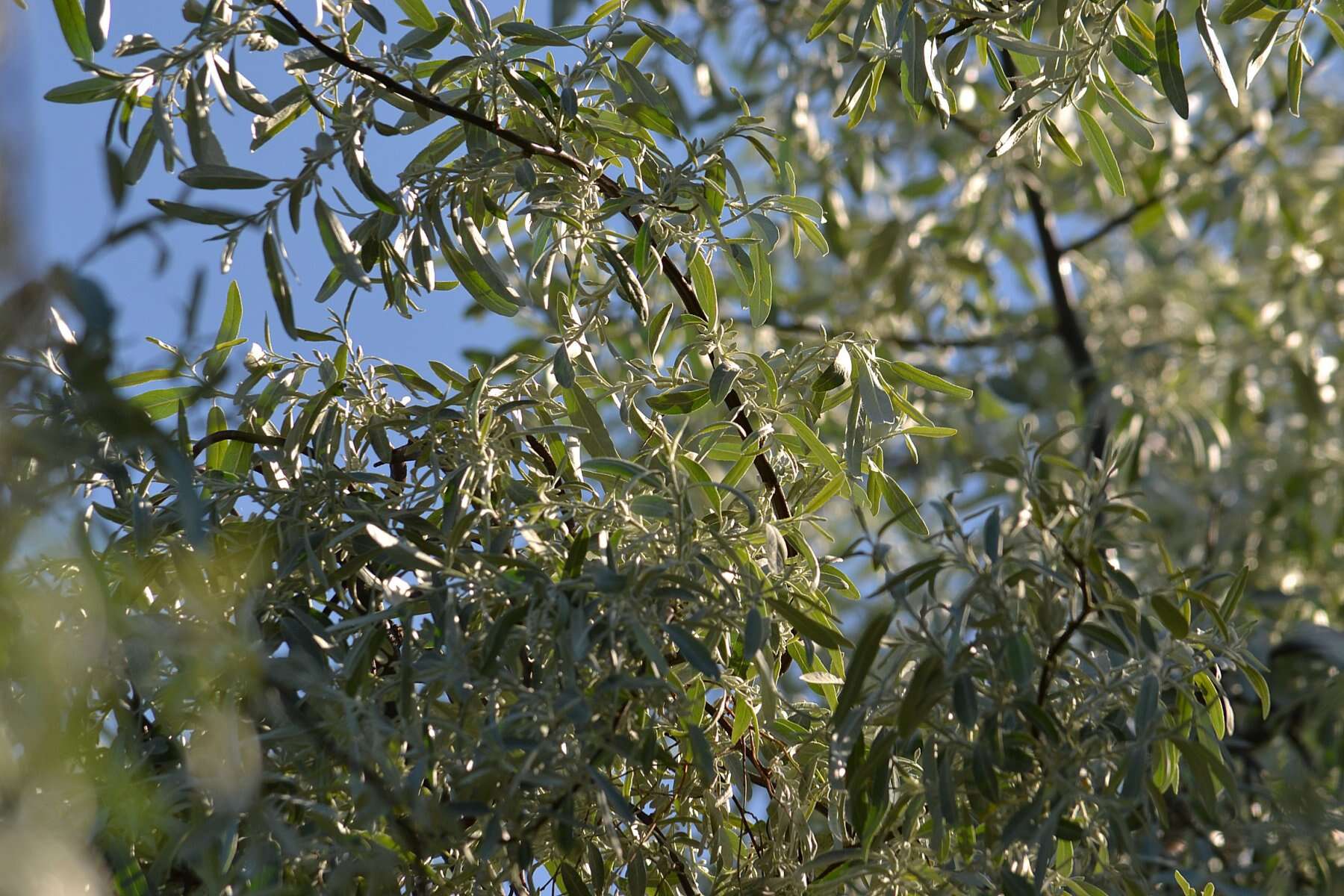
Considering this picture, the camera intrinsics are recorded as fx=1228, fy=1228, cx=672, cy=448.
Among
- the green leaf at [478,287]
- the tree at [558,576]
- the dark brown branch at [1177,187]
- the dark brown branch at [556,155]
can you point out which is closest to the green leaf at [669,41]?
the tree at [558,576]

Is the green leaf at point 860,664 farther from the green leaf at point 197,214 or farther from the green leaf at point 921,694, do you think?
the green leaf at point 197,214

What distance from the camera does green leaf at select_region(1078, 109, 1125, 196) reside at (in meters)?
1.02

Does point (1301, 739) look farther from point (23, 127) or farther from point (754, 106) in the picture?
point (23, 127)

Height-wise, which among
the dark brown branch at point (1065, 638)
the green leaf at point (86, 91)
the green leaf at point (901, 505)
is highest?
the green leaf at point (86, 91)

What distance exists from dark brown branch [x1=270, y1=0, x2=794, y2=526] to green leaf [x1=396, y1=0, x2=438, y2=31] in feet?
0.20

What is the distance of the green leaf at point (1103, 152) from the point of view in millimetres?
1016

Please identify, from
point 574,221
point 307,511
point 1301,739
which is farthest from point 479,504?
point 1301,739

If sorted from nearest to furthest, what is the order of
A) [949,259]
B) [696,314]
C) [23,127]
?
1. [23,127]
2. [696,314]
3. [949,259]

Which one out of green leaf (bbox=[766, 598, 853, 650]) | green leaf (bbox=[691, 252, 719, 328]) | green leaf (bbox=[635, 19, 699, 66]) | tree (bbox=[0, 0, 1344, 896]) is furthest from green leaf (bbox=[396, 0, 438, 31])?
green leaf (bbox=[766, 598, 853, 650])

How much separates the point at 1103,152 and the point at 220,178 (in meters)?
0.69

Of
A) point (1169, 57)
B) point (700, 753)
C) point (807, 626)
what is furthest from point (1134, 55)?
point (700, 753)

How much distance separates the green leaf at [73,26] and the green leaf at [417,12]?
232 millimetres

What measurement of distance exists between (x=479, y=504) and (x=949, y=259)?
1.86 meters

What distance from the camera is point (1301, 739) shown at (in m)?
1.75
